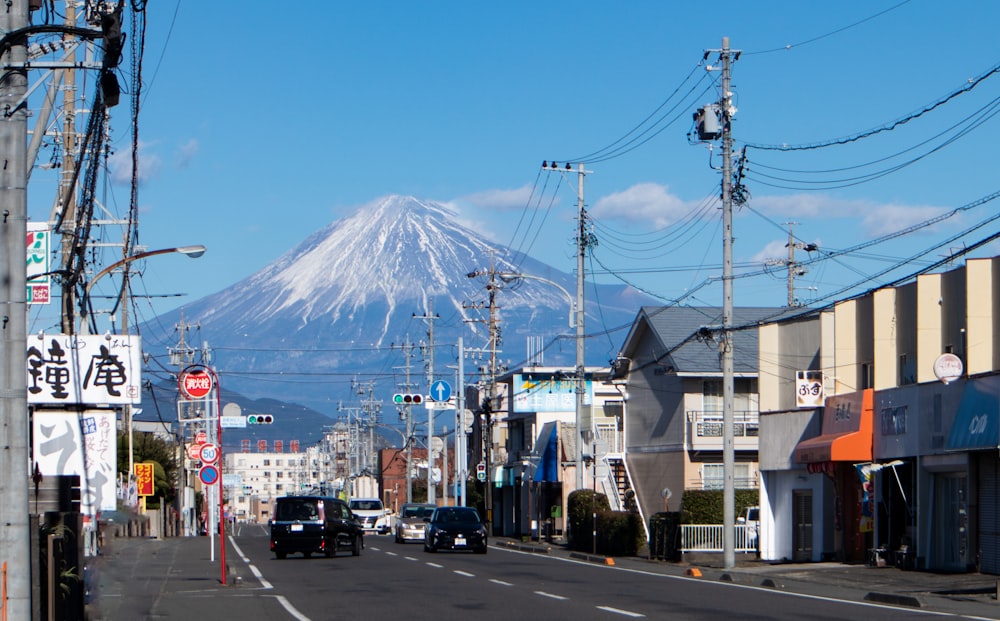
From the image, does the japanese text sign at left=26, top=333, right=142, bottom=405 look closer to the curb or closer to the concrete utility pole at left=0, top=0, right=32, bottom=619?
the curb

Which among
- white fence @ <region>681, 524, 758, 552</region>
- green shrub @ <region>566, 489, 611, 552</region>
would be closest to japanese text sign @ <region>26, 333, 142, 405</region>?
white fence @ <region>681, 524, 758, 552</region>

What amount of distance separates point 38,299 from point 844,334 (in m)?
21.0

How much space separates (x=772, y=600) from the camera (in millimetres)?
22328

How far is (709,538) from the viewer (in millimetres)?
40344

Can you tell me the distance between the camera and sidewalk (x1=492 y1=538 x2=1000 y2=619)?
2203cm

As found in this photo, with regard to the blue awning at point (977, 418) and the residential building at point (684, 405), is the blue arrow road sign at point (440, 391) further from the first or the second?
the blue awning at point (977, 418)

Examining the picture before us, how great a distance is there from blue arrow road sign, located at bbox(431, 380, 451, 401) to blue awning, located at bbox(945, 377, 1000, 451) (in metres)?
38.1

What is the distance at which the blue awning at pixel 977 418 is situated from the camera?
27.2 m

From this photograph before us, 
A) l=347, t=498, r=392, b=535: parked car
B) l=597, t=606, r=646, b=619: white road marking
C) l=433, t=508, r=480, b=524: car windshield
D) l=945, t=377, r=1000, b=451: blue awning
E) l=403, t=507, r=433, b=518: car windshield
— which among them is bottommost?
l=347, t=498, r=392, b=535: parked car

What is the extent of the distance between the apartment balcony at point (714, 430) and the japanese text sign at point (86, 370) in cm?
2404

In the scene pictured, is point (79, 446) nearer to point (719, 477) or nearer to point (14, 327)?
point (14, 327)

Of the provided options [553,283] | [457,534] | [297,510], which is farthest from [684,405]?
[297,510]

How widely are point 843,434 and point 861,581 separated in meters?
7.01

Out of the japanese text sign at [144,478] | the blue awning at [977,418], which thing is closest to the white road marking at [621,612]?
the blue awning at [977,418]
